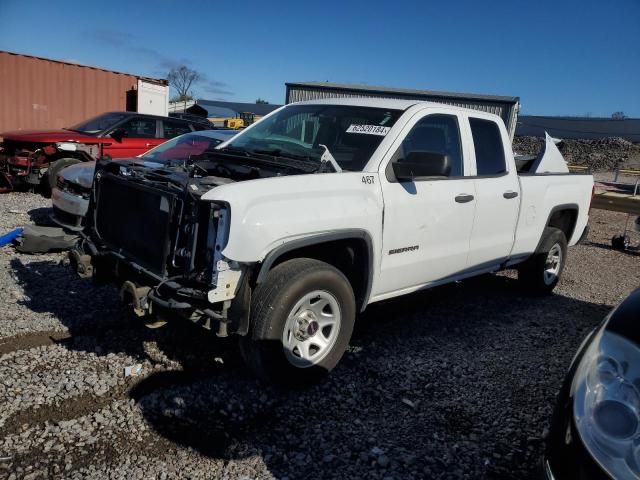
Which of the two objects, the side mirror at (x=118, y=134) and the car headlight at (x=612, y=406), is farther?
the side mirror at (x=118, y=134)

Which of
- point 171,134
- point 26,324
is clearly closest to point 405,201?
point 26,324

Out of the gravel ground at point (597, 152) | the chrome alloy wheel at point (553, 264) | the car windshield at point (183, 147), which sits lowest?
the chrome alloy wheel at point (553, 264)

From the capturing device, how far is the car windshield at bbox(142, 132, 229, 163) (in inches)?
254

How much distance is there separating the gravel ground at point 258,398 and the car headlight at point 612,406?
1.25 metres

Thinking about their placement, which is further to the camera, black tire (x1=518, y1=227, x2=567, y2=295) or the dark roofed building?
the dark roofed building

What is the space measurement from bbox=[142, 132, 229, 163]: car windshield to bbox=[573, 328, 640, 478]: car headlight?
17.2 feet

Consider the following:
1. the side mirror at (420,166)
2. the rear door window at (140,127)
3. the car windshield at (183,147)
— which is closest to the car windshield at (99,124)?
the rear door window at (140,127)

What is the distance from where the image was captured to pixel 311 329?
3.44 m

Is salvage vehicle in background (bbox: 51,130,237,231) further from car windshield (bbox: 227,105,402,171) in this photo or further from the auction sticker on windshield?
the auction sticker on windshield

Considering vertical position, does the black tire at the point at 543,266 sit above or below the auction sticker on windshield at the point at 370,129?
below

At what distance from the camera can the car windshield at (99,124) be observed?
10.2 metres

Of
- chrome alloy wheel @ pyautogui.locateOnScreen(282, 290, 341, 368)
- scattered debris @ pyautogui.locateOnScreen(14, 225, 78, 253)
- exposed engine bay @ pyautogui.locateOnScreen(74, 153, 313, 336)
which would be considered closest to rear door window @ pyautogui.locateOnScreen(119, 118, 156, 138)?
scattered debris @ pyautogui.locateOnScreen(14, 225, 78, 253)

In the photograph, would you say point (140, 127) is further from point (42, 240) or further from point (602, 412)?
point (602, 412)

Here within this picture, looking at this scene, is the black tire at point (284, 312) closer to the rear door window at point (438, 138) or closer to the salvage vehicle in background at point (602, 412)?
the rear door window at point (438, 138)
